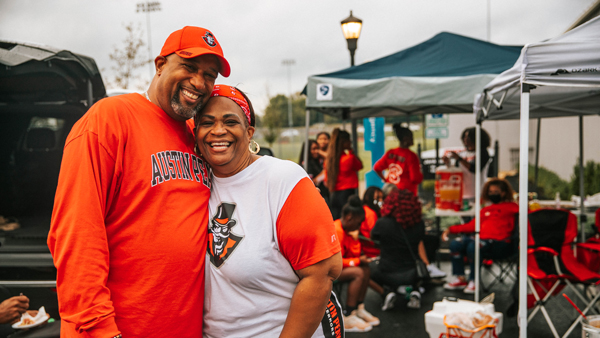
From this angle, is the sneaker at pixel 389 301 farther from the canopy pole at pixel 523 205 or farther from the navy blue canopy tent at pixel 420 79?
the canopy pole at pixel 523 205

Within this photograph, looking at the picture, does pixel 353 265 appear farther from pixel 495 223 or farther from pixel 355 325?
pixel 495 223

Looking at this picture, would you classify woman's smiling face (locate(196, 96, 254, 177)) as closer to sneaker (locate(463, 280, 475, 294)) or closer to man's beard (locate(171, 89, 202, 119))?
man's beard (locate(171, 89, 202, 119))

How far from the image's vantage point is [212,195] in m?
2.00

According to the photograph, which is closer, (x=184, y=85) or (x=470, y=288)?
(x=184, y=85)

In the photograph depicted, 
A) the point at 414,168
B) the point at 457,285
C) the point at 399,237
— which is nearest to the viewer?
the point at 399,237

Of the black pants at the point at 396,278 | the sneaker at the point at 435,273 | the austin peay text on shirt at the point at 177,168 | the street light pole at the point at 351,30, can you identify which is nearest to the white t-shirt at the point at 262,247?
the austin peay text on shirt at the point at 177,168

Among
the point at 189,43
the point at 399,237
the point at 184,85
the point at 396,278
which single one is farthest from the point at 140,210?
the point at 396,278

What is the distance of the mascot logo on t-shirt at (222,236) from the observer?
5.97ft

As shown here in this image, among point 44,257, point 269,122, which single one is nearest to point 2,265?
point 44,257

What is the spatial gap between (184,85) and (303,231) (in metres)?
0.78

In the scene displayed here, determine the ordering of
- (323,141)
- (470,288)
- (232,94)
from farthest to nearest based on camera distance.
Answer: (323,141), (470,288), (232,94)

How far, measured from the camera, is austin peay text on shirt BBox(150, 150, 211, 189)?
70.7 inches

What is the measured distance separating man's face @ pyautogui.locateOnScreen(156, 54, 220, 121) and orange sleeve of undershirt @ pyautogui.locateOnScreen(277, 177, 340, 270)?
57cm

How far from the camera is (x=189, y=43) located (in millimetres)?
1918
